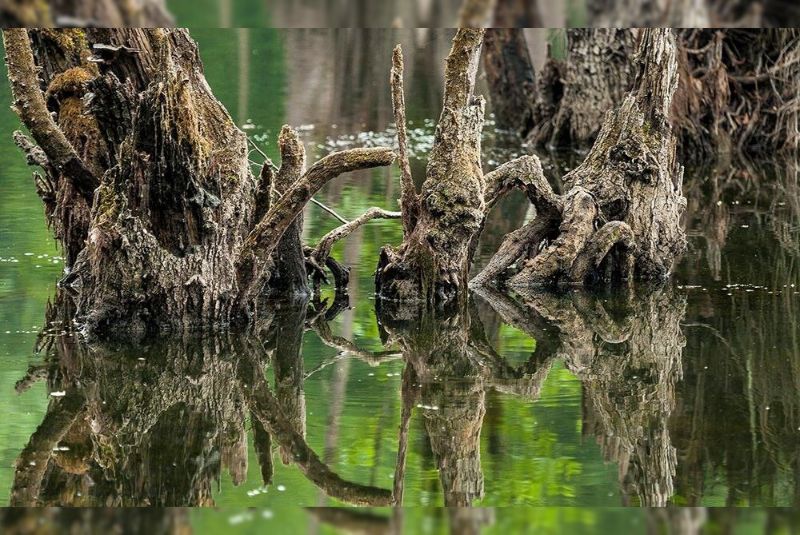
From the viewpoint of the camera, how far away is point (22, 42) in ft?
35.8

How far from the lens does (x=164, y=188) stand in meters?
10.6

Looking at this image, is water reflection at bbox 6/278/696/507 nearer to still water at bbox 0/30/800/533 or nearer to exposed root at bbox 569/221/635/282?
still water at bbox 0/30/800/533

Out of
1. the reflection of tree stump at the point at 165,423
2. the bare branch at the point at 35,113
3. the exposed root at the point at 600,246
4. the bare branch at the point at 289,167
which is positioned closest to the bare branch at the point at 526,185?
the exposed root at the point at 600,246

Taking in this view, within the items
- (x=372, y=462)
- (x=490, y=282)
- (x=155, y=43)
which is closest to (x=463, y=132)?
(x=490, y=282)

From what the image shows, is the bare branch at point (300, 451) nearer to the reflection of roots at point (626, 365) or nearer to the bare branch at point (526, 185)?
the reflection of roots at point (626, 365)

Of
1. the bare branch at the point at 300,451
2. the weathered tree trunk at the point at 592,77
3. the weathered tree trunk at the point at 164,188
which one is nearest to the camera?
the bare branch at the point at 300,451

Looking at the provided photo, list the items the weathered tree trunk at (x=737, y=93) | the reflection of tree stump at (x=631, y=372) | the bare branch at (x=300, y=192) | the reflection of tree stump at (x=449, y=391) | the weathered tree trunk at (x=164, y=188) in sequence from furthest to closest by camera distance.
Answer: the weathered tree trunk at (x=737, y=93), the bare branch at (x=300, y=192), the weathered tree trunk at (x=164, y=188), the reflection of tree stump at (x=631, y=372), the reflection of tree stump at (x=449, y=391)

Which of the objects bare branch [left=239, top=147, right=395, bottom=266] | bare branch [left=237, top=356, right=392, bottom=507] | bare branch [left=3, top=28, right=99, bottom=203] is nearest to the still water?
bare branch [left=237, top=356, right=392, bottom=507]

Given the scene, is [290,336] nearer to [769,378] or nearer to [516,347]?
[516,347]

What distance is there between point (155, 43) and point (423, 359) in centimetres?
315

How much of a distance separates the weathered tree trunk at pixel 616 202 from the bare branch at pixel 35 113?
12.2 feet

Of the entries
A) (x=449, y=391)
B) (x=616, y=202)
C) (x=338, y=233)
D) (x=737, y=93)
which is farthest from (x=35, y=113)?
(x=737, y=93)

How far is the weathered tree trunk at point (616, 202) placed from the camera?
1264 cm

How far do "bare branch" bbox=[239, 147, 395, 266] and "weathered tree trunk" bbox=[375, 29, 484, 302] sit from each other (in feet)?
2.68
